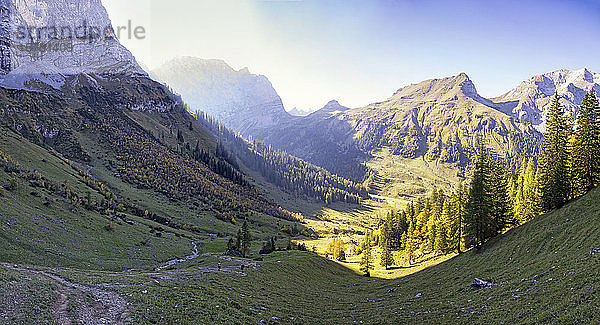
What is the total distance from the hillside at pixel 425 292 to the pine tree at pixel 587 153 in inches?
400

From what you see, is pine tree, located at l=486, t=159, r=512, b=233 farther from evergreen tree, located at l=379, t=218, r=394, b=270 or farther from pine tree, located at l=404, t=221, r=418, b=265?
evergreen tree, located at l=379, t=218, r=394, b=270

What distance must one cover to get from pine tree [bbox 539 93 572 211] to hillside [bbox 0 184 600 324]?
852cm

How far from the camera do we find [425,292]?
36.5m

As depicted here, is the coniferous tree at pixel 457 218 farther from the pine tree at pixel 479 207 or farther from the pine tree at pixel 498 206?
the pine tree at pixel 498 206

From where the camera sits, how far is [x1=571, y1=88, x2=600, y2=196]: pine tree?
5038cm

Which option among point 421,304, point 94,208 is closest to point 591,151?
point 421,304

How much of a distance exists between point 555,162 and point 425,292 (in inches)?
1590

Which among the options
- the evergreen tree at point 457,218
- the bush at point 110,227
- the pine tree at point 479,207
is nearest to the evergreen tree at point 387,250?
the evergreen tree at point 457,218

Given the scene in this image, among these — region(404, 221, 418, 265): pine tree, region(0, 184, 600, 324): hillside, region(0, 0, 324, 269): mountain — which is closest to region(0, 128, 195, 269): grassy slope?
region(0, 0, 324, 269): mountain

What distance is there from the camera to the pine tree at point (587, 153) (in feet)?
165

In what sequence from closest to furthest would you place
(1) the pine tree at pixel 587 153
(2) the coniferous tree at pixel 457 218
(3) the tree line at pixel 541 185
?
(1) the pine tree at pixel 587 153 < (3) the tree line at pixel 541 185 < (2) the coniferous tree at pixel 457 218

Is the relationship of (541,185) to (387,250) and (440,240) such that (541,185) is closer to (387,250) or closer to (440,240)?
(440,240)

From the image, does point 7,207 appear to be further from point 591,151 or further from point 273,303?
point 591,151

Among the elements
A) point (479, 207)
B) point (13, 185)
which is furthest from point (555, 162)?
point (13, 185)
